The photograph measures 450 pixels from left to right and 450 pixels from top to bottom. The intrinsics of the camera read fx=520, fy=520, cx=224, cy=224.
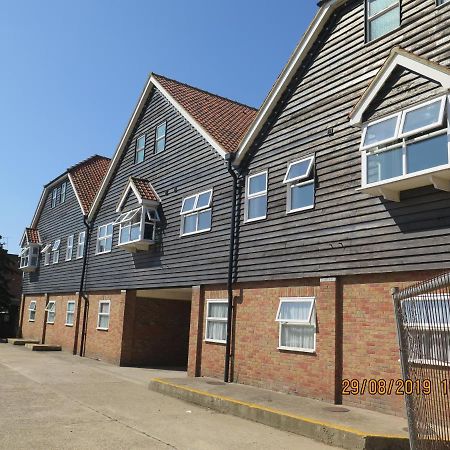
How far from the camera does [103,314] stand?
20.2 m

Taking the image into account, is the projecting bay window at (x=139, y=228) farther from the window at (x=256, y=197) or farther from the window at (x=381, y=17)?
the window at (x=381, y=17)

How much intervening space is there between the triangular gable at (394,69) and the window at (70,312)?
17.3 m

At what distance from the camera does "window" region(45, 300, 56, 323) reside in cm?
2580

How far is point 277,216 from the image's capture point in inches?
466

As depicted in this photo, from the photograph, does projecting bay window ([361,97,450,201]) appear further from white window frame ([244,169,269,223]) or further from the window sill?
white window frame ([244,169,269,223])

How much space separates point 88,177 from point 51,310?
279 inches

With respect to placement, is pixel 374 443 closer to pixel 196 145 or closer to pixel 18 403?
pixel 18 403

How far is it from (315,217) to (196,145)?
6104mm

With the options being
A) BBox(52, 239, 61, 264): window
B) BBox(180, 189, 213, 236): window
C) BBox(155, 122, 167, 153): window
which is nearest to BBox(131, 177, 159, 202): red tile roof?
BBox(155, 122, 167, 153): window

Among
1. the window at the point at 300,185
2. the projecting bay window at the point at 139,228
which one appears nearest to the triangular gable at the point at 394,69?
the window at the point at 300,185

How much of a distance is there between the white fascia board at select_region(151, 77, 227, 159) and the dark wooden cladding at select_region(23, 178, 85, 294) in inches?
324

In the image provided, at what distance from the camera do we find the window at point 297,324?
10.5m
